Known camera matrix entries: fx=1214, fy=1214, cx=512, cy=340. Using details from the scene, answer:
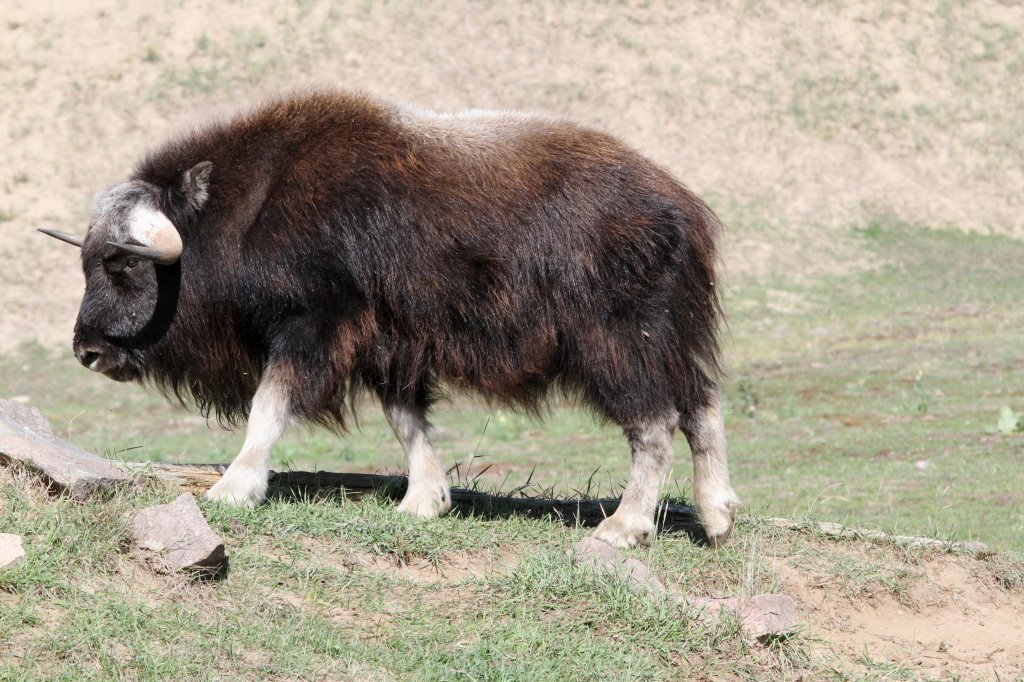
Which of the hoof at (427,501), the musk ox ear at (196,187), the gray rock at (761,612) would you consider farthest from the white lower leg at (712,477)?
the musk ox ear at (196,187)

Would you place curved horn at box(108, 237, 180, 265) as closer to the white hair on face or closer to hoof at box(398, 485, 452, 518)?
the white hair on face

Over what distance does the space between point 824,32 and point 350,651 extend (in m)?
27.8

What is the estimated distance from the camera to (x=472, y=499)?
233 inches

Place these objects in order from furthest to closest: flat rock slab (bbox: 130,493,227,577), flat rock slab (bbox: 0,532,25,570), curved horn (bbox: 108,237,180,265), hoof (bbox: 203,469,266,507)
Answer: curved horn (bbox: 108,237,180,265) → hoof (bbox: 203,469,266,507) → flat rock slab (bbox: 130,493,227,577) → flat rock slab (bbox: 0,532,25,570)

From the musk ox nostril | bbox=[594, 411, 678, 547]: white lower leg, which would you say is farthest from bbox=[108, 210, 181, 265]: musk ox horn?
bbox=[594, 411, 678, 547]: white lower leg

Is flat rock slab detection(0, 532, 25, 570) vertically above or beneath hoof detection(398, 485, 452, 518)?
above

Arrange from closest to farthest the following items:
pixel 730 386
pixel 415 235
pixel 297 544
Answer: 1. pixel 297 544
2. pixel 415 235
3. pixel 730 386

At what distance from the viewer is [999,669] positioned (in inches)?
189

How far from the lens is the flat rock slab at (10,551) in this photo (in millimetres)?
4020

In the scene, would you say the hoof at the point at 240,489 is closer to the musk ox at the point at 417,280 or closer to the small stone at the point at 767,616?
the musk ox at the point at 417,280

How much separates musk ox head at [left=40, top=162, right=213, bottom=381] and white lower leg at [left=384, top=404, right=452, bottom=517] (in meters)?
1.16

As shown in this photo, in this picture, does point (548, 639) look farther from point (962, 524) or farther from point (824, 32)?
point (824, 32)

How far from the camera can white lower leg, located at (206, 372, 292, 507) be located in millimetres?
5059

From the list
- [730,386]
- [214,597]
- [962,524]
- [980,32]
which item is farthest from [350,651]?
[980,32]
